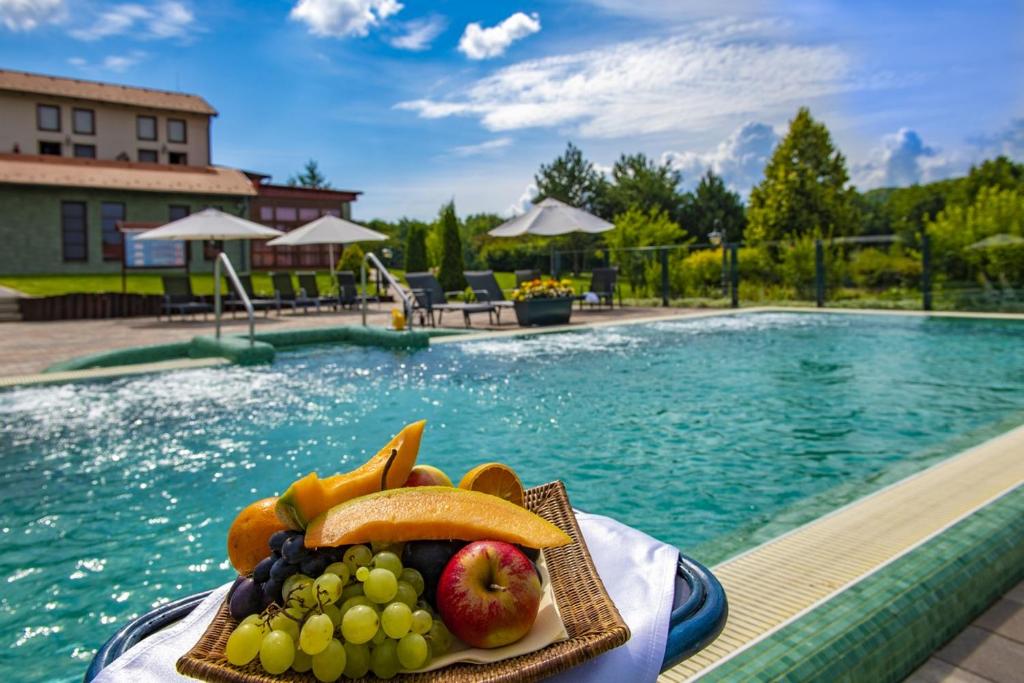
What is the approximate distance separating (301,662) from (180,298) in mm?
15938

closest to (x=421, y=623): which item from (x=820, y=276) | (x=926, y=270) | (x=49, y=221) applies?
(x=926, y=270)

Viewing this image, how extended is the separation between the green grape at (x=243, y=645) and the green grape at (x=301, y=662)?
5 centimetres

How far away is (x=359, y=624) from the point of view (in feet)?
2.68

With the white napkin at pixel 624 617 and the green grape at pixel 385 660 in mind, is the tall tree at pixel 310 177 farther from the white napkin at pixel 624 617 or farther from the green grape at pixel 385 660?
the green grape at pixel 385 660

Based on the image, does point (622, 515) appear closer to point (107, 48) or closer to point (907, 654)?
point (907, 654)

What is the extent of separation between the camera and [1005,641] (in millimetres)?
2129

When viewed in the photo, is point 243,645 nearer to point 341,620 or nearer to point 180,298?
point 341,620

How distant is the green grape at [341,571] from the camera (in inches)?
34.3

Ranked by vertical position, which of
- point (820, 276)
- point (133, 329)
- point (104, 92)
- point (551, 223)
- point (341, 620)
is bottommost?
point (133, 329)

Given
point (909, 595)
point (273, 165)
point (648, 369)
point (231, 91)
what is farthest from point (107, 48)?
point (909, 595)

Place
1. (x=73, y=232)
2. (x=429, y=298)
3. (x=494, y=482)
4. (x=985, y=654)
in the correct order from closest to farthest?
(x=494, y=482), (x=985, y=654), (x=429, y=298), (x=73, y=232)

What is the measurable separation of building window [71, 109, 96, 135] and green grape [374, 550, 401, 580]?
37.6 m

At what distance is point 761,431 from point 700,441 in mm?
598

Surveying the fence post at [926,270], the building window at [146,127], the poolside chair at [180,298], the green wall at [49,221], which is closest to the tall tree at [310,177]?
the building window at [146,127]
